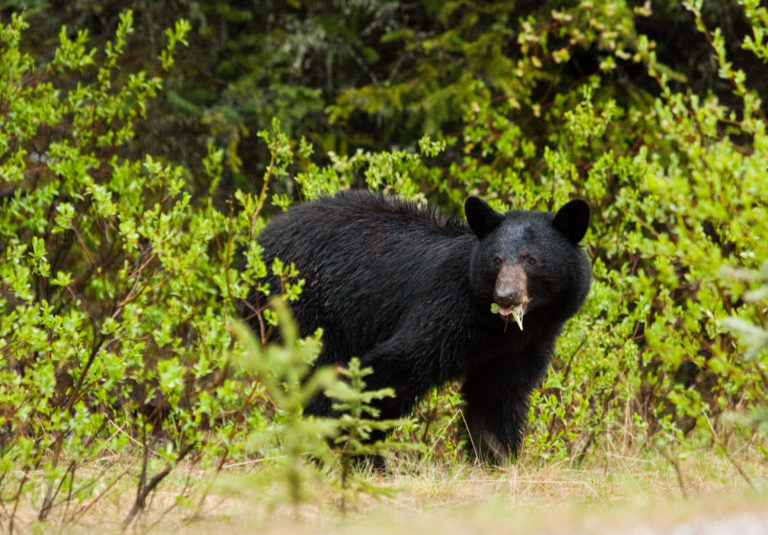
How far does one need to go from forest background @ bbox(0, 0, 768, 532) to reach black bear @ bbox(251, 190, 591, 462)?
25 centimetres

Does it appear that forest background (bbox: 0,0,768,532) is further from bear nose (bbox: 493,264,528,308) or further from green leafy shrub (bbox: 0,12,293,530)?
bear nose (bbox: 493,264,528,308)

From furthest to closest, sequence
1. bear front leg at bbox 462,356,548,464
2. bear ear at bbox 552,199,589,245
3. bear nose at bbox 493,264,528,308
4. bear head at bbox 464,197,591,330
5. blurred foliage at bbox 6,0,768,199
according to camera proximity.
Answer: blurred foliage at bbox 6,0,768,199 → bear front leg at bbox 462,356,548,464 → bear ear at bbox 552,199,589,245 → bear head at bbox 464,197,591,330 → bear nose at bbox 493,264,528,308

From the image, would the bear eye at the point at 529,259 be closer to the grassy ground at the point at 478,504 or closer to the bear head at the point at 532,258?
the bear head at the point at 532,258

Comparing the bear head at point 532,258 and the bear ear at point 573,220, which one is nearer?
the bear head at point 532,258

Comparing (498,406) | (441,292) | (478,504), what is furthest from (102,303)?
(478,504)

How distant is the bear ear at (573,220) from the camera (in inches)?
206

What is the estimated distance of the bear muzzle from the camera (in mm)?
4902

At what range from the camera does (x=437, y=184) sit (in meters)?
7.66

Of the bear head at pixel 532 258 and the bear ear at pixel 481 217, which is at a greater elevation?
the bear ear at pixel 481 217

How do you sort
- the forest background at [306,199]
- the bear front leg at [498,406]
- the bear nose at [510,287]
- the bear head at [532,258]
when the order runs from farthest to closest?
the bear front leg at [498,406]
the bear head at [532,258]
the bear nose at [510,287]
the forest background at [306,199]

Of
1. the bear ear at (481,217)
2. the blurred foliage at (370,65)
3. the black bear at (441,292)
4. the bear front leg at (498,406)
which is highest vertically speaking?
the blurred foliage at (370,65)

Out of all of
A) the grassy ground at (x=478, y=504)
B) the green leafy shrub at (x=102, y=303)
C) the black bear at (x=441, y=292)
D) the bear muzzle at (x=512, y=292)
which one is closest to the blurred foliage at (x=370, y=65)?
the green leafy shrub at (x=102, y=303)

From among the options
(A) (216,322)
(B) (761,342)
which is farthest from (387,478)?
(B) (761,342)

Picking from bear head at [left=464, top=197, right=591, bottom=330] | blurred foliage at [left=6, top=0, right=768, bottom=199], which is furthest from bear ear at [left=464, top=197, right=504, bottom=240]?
blurred foliage at [left=6, top=0, right=768, bottom=199]
